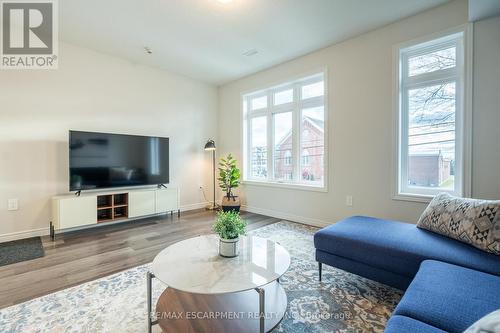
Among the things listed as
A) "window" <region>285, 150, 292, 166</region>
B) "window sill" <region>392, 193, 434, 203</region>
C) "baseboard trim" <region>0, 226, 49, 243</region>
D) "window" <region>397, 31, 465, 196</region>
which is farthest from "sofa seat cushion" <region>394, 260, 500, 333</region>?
"baseboard trim" <region>0, 226, 49, 243</region>

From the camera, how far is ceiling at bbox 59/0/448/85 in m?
2.62

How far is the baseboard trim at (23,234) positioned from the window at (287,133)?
3.31 m

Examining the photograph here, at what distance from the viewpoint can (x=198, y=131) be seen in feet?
16.7

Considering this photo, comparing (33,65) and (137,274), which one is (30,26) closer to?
(33,65)

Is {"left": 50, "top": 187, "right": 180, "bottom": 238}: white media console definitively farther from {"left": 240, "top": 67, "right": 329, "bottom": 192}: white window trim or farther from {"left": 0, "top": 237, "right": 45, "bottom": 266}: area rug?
{"left": 240, "top": 67, "right": 329, "bottom": 192}: white window trim

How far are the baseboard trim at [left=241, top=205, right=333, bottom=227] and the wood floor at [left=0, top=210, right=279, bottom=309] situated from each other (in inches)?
7.8

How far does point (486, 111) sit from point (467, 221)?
1426 mm

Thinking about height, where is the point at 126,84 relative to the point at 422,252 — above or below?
above

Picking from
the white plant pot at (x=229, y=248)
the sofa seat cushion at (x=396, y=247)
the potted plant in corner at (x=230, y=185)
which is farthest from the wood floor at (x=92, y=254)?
the sofa seat cushion at (x=396, y=247)

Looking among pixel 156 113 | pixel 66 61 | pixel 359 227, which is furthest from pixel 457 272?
pixel 66 61

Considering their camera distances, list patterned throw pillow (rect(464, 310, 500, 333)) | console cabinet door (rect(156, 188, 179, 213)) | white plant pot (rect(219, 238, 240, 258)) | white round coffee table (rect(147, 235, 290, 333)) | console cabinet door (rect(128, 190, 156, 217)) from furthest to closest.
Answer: console cabinet door (rect(156, 188, 179, 213)), console cabinet door (rect(128, 190, 156, 217)), white plant pot (rect(219, 238, 240, 258)), white round coffee table (rect(147, 235, 290, 333)), patterned throw pillow (rect(464, 310, 500, 333))

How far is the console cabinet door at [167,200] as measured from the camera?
4.11 m

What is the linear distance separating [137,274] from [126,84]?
319cm

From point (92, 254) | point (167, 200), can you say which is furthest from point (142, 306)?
point (167, 200)
